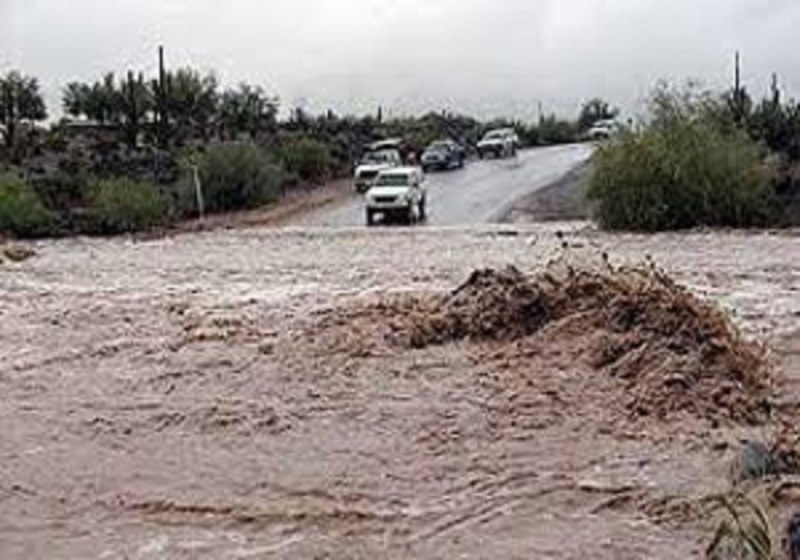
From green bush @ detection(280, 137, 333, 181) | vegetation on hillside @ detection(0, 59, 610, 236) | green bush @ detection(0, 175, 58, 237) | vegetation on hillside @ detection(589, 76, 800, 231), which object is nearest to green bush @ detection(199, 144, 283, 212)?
vegetation on hillside @ detection(0, 59, 610, 236)

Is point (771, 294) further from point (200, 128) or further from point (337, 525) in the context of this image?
point (200, 128)

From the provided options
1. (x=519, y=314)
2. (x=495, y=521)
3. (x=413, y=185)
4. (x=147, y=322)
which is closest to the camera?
(x=495, y=521)

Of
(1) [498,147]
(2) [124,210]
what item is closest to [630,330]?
(2) [124,210]

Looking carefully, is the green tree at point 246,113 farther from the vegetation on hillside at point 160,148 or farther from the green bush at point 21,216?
the green bush at point 21,216

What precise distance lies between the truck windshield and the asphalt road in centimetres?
123

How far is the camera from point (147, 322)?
23.5 meters

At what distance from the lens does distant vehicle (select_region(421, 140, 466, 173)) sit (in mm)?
74537

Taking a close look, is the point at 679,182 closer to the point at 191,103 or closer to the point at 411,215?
the point at 411,215

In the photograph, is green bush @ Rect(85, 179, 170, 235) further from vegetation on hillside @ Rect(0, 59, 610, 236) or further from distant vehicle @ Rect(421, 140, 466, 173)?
distant vehicle @ Rect(421, 140, 466, 173)

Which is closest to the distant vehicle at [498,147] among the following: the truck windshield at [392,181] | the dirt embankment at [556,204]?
the dirt embankment at [556,204]

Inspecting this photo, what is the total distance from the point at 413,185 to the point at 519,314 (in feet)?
103

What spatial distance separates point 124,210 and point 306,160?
22076mm

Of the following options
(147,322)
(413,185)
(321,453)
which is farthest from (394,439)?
(413,185)

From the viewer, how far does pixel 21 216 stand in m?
48.0
